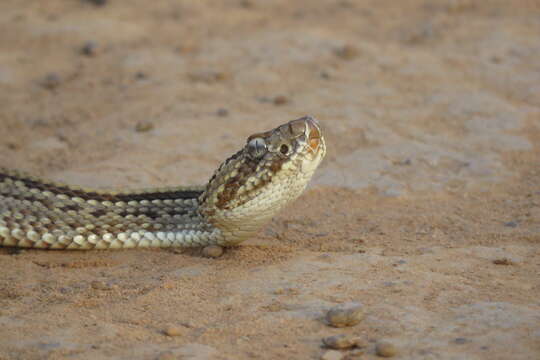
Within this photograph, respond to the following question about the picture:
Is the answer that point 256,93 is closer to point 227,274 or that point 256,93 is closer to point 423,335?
point 227,274

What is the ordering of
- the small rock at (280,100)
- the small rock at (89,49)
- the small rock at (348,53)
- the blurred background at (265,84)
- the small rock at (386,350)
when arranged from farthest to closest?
1. the small rock at (89,49)
2. the small rock at (348,53)
3. the small rock at (280,100)
4. the blurred background at (265,84)
5. the small rock at (386,350)

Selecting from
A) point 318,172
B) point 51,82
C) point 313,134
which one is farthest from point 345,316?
point 51,82

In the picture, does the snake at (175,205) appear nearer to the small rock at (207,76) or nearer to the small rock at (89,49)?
the small rock at (207,76)

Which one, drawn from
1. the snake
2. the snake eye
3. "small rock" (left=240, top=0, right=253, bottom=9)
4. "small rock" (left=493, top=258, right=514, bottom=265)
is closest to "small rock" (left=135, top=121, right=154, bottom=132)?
the snake

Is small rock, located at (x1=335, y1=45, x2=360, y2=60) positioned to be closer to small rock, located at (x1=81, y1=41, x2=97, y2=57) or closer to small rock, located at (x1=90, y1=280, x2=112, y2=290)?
small rock, located at (x1=81, y1=41, x2=97, y2=57)

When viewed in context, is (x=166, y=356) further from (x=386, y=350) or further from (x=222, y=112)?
(x=222, y=112)

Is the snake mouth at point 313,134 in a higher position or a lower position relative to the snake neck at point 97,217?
higher

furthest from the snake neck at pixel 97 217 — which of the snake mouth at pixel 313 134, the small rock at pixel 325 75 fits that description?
the small rock at pixel 325 75

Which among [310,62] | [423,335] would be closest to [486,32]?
[310,62]
